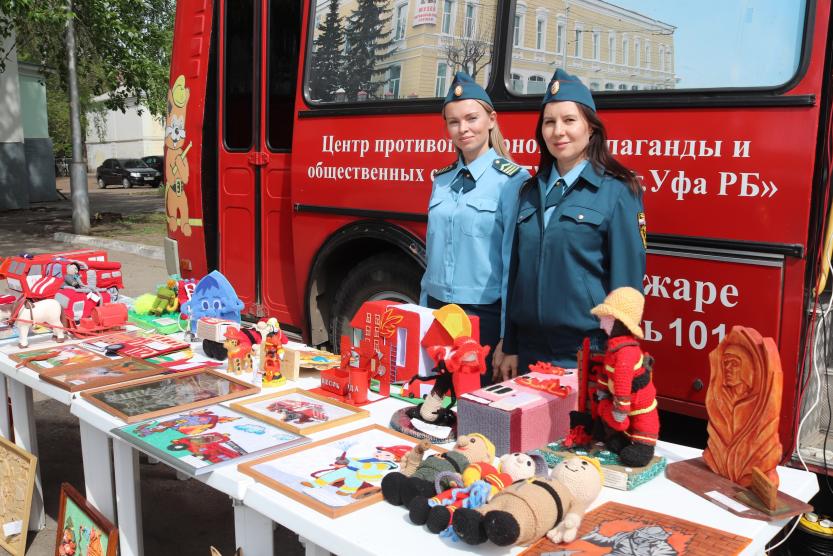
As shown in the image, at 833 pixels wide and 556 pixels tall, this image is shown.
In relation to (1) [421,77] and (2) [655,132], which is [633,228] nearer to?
(2) [655,132]

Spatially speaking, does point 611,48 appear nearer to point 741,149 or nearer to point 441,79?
point 741,149

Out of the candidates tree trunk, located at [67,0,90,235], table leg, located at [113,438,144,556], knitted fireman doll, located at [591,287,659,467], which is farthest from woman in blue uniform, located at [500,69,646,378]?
tree trunk, located at [67,0,90,235]

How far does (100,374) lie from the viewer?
257 cm

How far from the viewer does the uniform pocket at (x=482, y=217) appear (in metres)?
2.66

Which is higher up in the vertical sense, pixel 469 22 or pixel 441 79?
pixel 469 22

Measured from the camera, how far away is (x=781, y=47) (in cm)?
274

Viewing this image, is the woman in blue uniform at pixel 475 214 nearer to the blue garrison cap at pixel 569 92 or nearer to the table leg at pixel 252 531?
the blue garrison cap at pixel 569 92

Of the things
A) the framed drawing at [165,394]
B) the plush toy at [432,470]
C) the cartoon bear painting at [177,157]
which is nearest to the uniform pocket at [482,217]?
the framed drawing at [165,394]

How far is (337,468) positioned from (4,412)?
2.07 meters

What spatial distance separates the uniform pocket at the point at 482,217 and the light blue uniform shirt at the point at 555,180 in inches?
12.8

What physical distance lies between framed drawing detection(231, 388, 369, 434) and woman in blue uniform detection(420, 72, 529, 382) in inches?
24.9

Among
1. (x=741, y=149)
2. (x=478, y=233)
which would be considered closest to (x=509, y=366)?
(x=478, y=233)

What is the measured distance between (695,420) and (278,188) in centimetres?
294

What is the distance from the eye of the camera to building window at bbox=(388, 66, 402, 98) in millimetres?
3979
